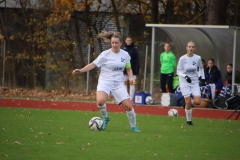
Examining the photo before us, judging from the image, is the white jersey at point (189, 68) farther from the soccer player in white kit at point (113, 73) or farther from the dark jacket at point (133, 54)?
the dark jacket at point (133, 54)

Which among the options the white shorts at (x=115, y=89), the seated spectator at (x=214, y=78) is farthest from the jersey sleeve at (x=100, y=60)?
the seated spectator at (x=214, y=78)

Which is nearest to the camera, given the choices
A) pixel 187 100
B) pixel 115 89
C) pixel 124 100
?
pixel 124 100

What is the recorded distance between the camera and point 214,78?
23844 mm

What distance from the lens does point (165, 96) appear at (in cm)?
2403

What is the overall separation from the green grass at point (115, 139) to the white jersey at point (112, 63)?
1.13 meters

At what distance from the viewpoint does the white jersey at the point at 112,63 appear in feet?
46.4

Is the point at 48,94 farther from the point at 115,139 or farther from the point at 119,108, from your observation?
the point at 115,139

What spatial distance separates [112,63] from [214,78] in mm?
10287

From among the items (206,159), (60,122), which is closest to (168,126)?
(60,122)

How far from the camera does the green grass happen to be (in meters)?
10.4

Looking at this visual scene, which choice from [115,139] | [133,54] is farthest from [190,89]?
[133,54]

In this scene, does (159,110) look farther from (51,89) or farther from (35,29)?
(35,29)

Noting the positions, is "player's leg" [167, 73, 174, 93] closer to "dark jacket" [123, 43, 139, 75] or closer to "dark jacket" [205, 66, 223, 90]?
"dark jacket" [205, 66, 223, 90]

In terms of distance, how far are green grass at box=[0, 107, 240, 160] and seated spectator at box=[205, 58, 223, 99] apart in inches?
211
